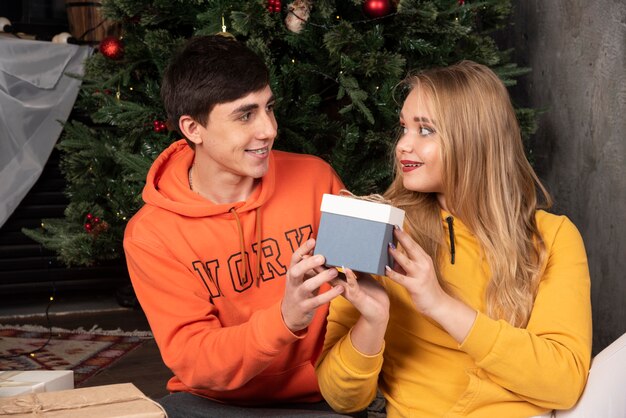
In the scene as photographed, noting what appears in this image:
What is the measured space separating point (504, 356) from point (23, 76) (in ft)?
10.4

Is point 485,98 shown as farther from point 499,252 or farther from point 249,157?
point 249,157

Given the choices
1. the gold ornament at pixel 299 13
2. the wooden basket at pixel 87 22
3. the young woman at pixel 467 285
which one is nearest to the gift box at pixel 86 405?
the young woman at pixel 467 285

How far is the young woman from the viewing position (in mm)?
1496

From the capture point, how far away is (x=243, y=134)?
1.91 metres

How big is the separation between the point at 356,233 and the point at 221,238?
0.62 meters

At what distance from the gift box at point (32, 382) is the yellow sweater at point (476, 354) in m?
0.55

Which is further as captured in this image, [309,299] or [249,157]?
[249,157]

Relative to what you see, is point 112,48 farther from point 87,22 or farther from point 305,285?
point 305,285

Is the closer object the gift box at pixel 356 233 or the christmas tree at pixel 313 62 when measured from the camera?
the gift box at pixel 356 233

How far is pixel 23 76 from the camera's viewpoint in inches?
157

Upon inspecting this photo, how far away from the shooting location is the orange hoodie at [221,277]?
172 cm

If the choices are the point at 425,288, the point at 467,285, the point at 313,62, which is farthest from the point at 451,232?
the point at 313,62

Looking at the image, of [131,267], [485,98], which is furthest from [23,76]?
[485,98]

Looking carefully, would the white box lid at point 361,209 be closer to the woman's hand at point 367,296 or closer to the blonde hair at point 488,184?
the woman's hand at point 367,296
